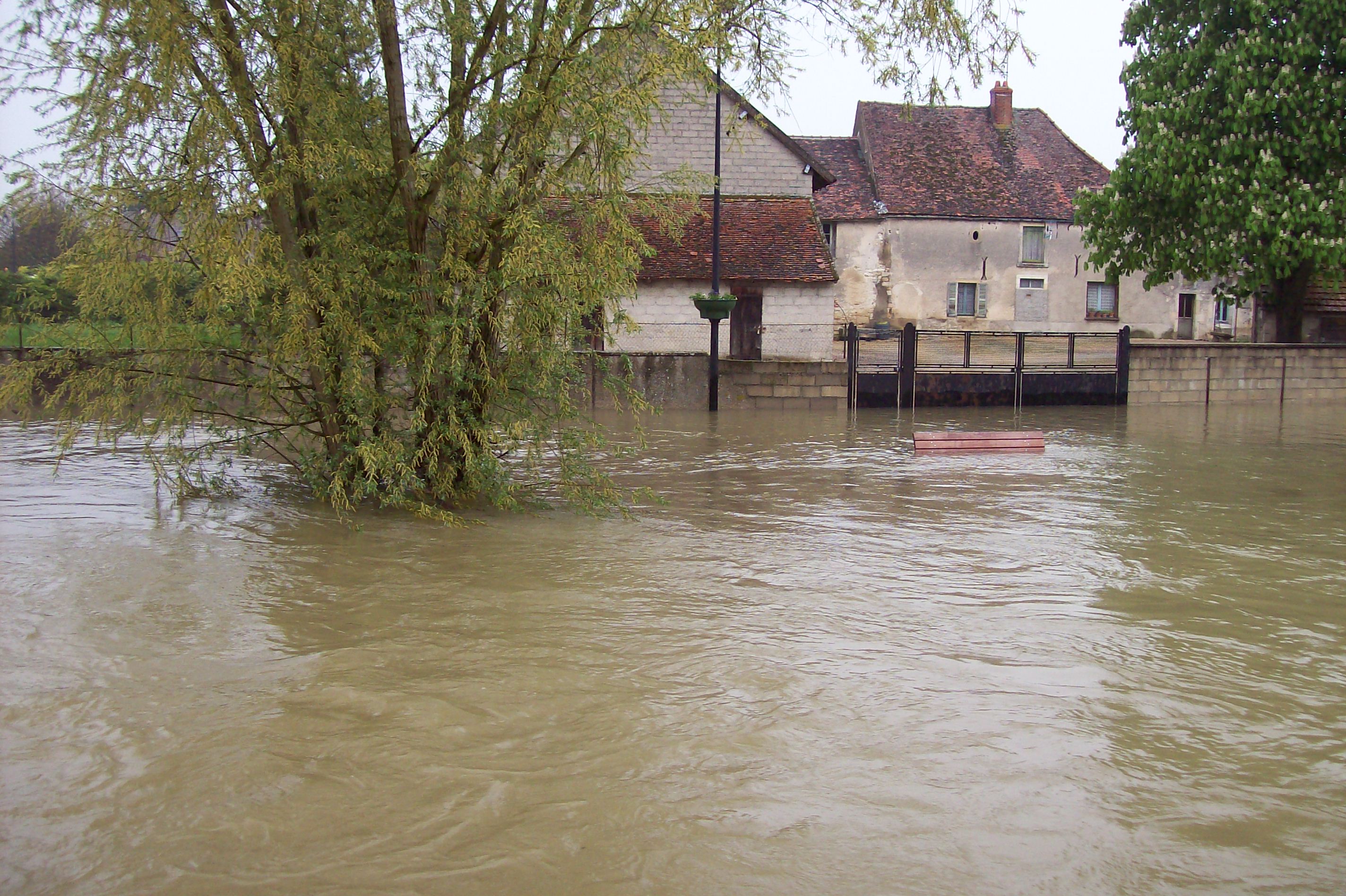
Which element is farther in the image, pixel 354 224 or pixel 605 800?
pixel 354 224

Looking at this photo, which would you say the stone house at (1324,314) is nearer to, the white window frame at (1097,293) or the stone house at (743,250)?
the white window frame at (1097,293)

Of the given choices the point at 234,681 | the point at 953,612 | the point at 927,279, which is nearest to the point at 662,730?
the point at 234,681

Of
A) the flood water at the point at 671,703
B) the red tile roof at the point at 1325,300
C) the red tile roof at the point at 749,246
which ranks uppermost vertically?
the red tile roof at the point at 749,246

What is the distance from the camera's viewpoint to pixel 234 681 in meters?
5.83

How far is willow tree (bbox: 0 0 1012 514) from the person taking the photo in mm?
9672

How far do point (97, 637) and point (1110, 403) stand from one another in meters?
21.9

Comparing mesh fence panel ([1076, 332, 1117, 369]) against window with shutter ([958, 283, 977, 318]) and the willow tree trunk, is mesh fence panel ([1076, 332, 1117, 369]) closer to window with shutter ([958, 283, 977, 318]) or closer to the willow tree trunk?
the willow tree trunk

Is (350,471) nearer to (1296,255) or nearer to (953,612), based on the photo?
(953,612)

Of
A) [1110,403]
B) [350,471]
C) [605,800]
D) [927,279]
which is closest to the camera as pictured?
[605,800]

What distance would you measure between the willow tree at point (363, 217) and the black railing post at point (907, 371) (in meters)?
12.3

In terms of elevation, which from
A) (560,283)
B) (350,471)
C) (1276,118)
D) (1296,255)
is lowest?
(350,471)

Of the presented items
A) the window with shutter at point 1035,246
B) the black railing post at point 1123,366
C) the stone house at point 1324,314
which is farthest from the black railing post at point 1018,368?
the window with shutter at point 1035,246

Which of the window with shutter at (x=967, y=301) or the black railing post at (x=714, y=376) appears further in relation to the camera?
the window with shutter at (x=967, y=301)

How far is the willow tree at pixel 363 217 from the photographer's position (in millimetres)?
9672
